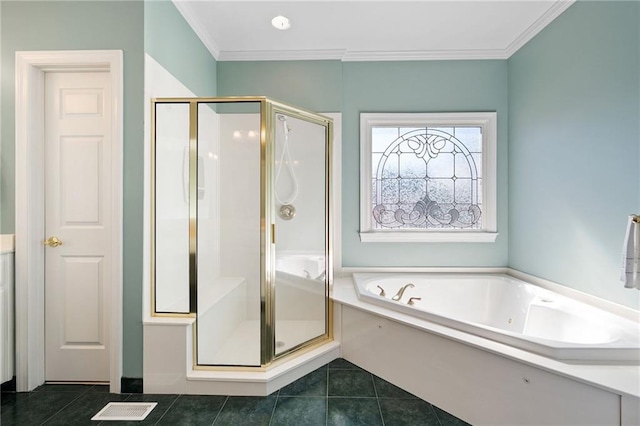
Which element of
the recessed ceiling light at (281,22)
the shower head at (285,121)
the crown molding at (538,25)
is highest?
the recessed ceiling light at (281,22)

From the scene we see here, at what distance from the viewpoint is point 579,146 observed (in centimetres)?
198

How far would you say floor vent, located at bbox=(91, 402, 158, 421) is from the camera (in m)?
1.56

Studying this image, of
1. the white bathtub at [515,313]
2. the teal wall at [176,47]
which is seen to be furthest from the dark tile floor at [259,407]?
the teal wall at [176,47]

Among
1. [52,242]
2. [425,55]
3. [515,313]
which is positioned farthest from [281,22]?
[515,313]

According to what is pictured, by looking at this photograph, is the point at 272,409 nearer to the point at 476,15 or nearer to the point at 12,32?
the point at 12,32

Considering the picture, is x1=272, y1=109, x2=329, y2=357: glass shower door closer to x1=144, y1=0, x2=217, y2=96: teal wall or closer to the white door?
x1=144, y1=0, x2=217, y2=96: teal wall

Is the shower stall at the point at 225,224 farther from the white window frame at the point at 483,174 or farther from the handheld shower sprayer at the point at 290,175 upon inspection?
the white window frame at the point at 483,174

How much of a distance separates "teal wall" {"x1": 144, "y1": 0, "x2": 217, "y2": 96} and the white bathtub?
6.88ft

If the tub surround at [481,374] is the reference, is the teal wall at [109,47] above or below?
above

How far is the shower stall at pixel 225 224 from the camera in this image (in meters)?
1.84

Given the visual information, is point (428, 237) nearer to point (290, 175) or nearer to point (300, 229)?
point (300, 229)

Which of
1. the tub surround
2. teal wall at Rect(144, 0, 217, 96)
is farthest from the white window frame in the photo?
teal wall at Rect(144, 0, 217, 96)

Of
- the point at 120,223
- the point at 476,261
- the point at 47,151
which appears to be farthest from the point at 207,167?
the point at 476,261

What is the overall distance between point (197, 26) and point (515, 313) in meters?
3.35
